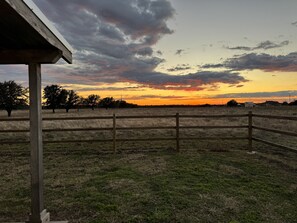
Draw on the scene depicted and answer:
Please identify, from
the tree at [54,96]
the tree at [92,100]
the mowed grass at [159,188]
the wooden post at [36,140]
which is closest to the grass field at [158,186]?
the mowed grass at [159,188]

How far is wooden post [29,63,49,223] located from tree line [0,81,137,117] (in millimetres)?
38707

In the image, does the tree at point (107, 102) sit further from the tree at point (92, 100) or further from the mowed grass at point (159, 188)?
the mowed grass at point (159, 188)

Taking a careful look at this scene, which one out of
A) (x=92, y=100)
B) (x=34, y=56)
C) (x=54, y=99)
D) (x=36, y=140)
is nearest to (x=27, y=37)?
(x=34, y=56)

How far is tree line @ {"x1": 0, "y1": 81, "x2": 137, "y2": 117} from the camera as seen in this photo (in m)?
37.9

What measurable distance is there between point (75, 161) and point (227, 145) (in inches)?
234

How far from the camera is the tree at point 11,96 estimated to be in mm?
37312

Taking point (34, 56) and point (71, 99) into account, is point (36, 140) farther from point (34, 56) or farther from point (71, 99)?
point (71, 99)

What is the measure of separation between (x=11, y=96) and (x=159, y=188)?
129ft

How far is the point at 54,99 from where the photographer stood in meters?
64.8

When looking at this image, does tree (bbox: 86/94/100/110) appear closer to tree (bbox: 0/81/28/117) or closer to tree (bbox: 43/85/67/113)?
tree (bbox: 43/85/67/113)

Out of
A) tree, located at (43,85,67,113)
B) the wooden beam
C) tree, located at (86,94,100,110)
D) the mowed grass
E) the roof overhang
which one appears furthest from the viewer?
tree, located at (86,94,100,110)

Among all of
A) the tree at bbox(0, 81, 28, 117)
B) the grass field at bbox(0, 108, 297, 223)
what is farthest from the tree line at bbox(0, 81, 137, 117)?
the grass field at bbox(0, 108, 297, 223)

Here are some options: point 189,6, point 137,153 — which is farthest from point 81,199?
point 189,6

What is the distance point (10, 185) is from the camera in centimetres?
529
